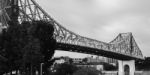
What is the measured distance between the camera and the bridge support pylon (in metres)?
97.6

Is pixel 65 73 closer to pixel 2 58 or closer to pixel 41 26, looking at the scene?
pixel 41 26

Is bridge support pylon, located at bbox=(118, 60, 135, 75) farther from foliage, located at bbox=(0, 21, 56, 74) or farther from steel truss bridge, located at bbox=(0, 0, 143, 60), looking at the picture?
foliage, located at bbox=(0, 21, 56, 74)

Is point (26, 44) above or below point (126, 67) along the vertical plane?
above

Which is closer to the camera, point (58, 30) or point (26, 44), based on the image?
point (26, 44)

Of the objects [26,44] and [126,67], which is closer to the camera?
[26,44]

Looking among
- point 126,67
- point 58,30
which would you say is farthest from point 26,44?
point 126,67

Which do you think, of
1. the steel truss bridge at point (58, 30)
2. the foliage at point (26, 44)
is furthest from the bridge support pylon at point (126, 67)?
the foliage at point (26, 44)

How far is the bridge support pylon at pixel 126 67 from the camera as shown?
97562 mm

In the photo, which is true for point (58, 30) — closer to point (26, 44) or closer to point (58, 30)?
point (58, 30)

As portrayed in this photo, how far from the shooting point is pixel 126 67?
340ft

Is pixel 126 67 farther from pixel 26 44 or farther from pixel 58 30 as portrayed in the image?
pixel 26 44

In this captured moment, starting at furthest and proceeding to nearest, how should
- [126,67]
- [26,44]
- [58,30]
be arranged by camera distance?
[126,67], [58,30], [26,44]

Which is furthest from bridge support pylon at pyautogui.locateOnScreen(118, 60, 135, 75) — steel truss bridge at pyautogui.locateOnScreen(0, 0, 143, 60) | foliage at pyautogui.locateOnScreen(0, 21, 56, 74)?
foliage at pyautogui.locateOnScreen(0, 21, 56, 74)

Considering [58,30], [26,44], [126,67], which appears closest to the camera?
[26,44]
